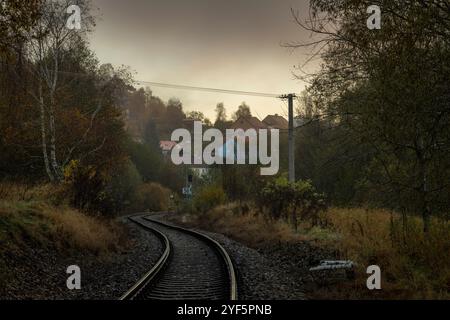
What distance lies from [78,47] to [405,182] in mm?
21420

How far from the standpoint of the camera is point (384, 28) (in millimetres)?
8391

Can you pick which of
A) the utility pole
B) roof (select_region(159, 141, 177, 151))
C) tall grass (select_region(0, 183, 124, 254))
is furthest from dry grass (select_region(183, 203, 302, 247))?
roof (select_region(159, 141, 177, 151))

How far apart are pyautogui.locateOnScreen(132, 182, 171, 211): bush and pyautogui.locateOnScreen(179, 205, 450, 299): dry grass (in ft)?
171

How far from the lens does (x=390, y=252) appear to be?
1052 cm

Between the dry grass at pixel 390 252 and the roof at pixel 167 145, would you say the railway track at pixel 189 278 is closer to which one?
the dry grass at pixel 390 252

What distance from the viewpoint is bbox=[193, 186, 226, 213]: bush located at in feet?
109

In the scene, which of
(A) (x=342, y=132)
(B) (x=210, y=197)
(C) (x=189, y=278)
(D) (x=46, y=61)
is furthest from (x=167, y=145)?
(C) (x=189, y=278)

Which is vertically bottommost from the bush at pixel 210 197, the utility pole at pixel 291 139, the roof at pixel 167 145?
the bush at pixel 210 197

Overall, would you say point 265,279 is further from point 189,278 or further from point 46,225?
point 46,225

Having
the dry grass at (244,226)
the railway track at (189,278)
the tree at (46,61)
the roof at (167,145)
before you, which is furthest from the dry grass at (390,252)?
the roof at (167,145)

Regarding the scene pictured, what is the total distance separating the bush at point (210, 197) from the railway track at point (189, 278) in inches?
641

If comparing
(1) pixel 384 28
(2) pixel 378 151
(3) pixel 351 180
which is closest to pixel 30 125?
(2) pixel 378 151

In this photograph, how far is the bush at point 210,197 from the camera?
1313 inches
